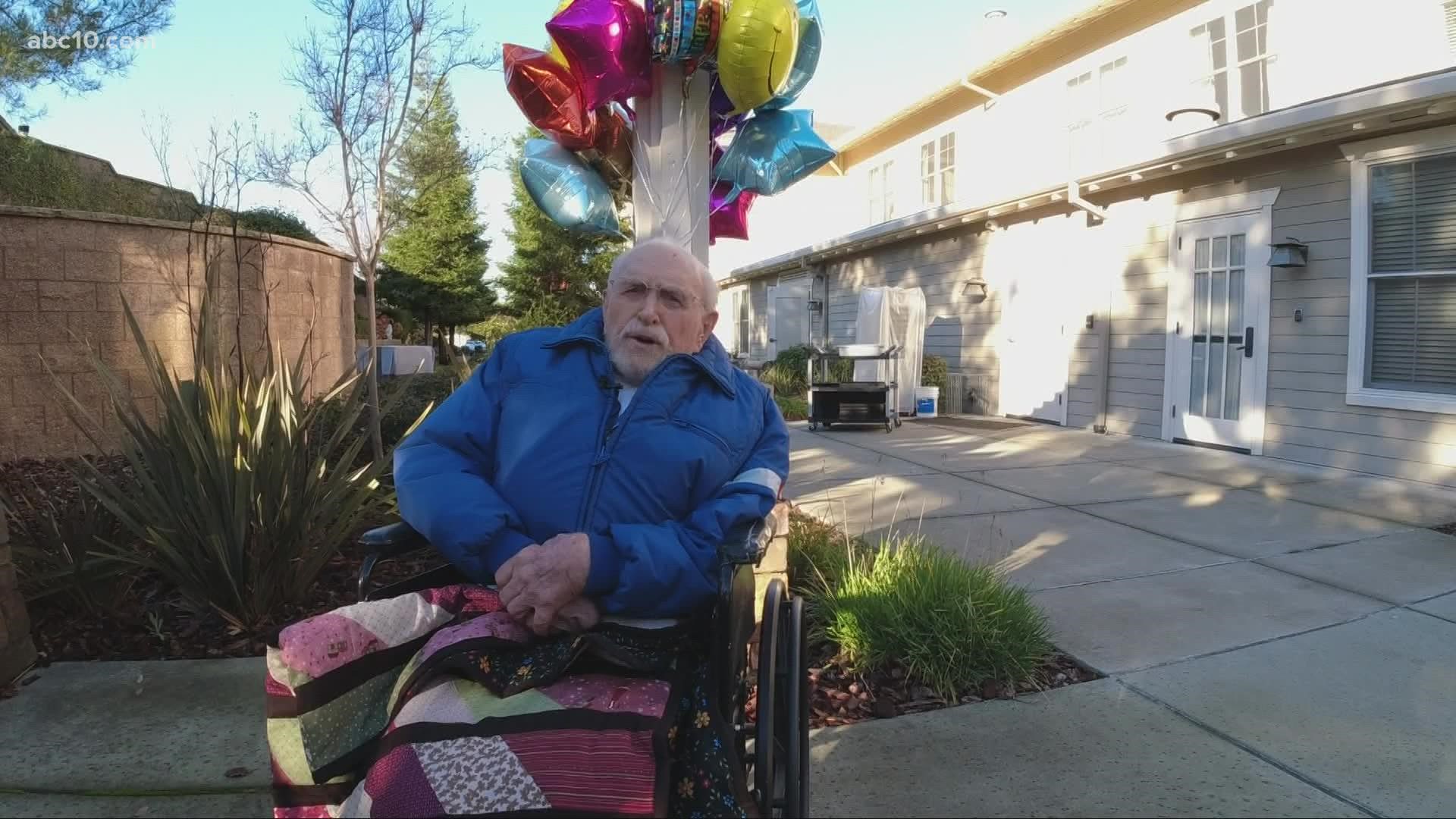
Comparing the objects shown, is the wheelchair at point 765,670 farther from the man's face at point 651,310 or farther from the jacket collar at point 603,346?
the man's face at point 651,310

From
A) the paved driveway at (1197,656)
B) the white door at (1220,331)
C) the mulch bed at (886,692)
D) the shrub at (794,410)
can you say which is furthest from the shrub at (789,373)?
the mulch bed at (886,692)

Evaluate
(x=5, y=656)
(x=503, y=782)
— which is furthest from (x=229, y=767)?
(x=503, y=782)

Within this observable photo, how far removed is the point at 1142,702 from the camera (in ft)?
7.99

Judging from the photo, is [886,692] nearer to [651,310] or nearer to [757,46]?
[651,310]

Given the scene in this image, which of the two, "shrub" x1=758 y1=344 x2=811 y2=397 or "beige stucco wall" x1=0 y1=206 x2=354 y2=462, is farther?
"shrub" x1=758 y1=344 x2=811 y2=397

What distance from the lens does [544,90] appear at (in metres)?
2.98

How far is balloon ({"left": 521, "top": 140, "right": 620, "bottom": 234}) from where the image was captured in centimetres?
331

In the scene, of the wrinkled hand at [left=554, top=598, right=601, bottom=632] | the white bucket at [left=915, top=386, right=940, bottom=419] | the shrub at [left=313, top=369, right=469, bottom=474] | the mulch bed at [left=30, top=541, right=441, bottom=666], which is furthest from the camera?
the white bucket at [left=915, top=386, right=940, bottom=419]

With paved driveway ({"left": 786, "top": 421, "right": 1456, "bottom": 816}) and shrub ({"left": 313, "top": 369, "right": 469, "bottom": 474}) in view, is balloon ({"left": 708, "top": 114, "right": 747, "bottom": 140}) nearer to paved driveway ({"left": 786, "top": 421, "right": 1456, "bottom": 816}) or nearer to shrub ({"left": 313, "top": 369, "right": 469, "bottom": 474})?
shrub ({"left": 313, "top": 369, "right": 469, "bottom": 474})

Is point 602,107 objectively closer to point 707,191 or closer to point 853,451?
point 707,191

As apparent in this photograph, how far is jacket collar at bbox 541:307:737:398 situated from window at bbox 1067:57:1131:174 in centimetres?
822

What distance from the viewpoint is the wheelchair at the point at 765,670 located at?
148cm

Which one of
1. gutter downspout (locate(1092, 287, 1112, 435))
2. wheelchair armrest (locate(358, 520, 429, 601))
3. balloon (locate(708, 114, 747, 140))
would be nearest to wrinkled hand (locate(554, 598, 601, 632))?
wheelchair armrest (locate(358, 520, 429, 601))

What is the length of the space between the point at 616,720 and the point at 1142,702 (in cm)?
181
